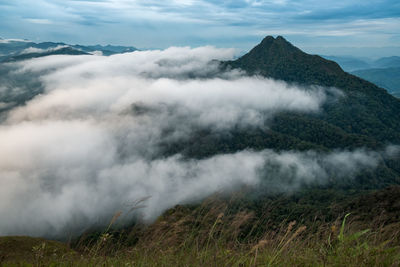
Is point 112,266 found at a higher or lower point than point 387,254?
lower

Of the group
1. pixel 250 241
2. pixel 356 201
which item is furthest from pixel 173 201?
pixel 250 241

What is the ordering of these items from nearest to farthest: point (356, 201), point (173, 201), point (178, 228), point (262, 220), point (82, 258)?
point (82, 258) → point (178, 228) → point (262, 220) → point (356, 201) → point (173, 201)

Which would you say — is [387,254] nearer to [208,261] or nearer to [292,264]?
[292,264]

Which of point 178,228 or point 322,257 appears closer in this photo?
point 322,257

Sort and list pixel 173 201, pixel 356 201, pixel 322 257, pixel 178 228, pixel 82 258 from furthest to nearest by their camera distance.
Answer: pixel 173 201 < pixel 356 201 < pixel 178 228 < pixel 82 258 < pixel 322 257

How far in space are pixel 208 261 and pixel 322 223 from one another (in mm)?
2746

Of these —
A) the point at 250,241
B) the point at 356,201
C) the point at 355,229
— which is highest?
the point at 355,229

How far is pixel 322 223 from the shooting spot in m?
4.71

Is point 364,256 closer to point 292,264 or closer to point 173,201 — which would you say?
point 292,264

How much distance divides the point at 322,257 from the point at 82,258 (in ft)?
11.3

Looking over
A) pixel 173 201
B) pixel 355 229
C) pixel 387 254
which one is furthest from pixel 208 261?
pixel 173 201

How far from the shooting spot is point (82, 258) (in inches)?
149

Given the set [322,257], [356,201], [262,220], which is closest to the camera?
[322,257]

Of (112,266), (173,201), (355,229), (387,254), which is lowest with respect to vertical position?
(173,201)
